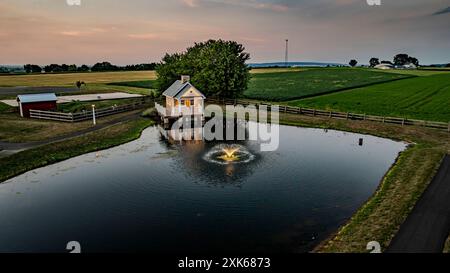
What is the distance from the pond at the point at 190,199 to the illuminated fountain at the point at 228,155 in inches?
9.1

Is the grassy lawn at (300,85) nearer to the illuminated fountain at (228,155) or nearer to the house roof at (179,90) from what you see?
the house roof at (179,90)

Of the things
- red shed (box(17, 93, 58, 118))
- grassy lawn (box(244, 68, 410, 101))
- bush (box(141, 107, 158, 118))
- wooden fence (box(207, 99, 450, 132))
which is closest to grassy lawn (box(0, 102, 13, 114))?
red shed (box(17, 93, 58, 118))

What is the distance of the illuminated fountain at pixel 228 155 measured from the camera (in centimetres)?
2453

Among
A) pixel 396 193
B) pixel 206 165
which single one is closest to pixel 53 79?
pixel 206 165

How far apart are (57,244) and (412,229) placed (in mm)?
14796

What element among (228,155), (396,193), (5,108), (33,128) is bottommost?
(396,193)

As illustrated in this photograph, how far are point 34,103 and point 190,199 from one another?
34038 mm

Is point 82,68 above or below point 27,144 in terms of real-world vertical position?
above

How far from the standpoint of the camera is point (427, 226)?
531 inches

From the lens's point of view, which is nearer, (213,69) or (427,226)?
(427,226)

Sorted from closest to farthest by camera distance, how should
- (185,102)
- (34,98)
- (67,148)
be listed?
1. (67,148)
2. (34,98)
3. (185,102)

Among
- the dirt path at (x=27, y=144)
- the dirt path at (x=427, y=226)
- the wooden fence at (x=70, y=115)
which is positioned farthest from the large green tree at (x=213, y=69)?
the dirt path at (x=427, y=226)

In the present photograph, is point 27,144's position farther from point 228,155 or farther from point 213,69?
point 213,69
